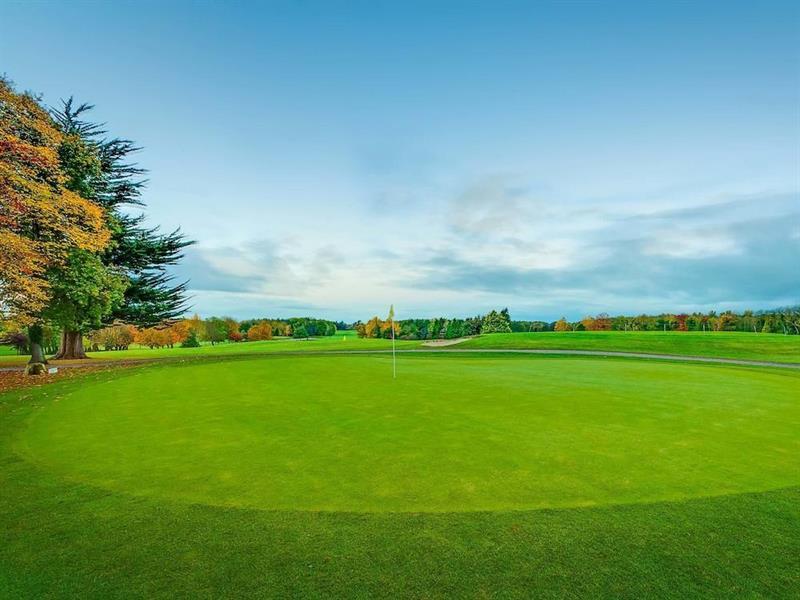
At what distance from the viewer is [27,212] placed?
1675 cm

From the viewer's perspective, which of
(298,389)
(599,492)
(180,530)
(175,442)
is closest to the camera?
(180,530)

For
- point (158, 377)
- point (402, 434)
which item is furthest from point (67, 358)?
point (402, 434)

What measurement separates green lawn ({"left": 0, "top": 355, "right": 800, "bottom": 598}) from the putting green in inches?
1.7

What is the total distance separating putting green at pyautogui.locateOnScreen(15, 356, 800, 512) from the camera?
4879mm

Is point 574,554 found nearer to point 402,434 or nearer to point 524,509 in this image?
point 524,509

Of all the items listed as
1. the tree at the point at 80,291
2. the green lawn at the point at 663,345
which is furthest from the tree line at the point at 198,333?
the tree at the point at 80,291

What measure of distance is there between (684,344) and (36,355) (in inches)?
1860

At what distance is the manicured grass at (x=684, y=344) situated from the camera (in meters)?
31.4

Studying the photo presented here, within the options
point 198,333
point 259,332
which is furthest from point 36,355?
point 259,332

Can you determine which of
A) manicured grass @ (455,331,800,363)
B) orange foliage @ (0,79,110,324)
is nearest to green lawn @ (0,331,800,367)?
manicured grass @ (455,331,800,363)

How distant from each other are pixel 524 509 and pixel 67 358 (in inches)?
1479

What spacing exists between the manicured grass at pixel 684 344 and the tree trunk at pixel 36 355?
35042mm

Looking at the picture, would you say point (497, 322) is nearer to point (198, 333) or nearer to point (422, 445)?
point (198, 333)

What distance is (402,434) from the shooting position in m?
7.20
